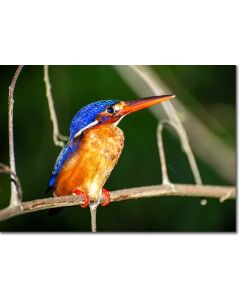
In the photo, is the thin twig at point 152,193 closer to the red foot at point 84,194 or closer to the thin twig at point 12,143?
the red foot at point 84,194

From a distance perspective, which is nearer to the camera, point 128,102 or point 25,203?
point 25,203

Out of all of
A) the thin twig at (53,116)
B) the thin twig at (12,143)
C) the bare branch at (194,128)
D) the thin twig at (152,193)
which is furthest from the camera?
the bare branch at (194,128)

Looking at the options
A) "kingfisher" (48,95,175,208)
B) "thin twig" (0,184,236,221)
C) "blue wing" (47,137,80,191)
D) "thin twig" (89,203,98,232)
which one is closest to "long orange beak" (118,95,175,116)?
"kingfisher" (48,95,175,208)

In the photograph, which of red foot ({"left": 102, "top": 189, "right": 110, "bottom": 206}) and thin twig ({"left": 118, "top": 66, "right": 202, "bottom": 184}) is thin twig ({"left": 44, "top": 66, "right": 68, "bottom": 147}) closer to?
red foot ({"left": 102, "top": 189, "right": 110, "bottom": 206})

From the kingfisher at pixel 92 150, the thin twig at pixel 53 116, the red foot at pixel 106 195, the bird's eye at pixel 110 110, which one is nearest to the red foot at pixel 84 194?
the kingfisher at pixel 92 150

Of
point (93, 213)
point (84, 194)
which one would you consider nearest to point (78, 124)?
point (84, 194)
